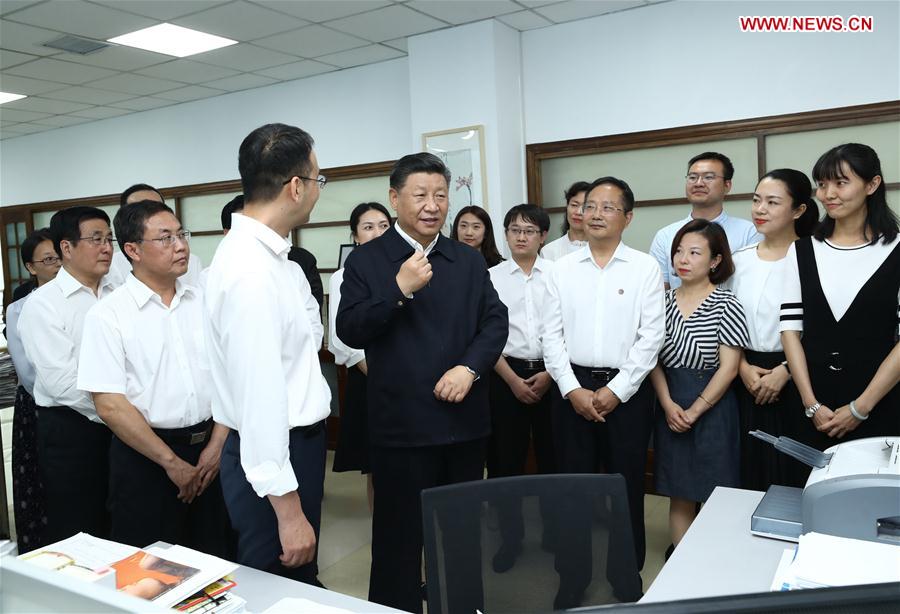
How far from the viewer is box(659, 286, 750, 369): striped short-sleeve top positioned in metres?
2.46

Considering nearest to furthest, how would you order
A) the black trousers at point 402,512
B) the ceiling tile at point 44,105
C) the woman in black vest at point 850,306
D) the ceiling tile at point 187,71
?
the black trousers at point 402,512 → the woman in black vest at point 850,306 → the ceiling tile at point 187,71 → the ceiling tile at point 44,105

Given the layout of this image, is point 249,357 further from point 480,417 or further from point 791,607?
point 791,607

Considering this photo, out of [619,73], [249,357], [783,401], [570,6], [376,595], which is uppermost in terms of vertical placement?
[570,6]

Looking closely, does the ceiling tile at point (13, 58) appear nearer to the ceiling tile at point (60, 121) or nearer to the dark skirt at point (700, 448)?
the ceiling tile at point (60, 121)

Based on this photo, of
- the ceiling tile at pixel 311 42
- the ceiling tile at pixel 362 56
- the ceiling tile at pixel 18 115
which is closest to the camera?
the ceiling tile at pixel 311 42

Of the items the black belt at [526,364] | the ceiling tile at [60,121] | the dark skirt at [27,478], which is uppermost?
the ceiling tile at [60,121]

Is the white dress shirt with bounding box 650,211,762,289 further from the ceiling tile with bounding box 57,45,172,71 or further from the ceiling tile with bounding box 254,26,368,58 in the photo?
the ceiling tile with bounding box 57,45,172,71

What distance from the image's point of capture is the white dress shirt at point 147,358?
1.98m

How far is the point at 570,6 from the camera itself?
3918 millimetres

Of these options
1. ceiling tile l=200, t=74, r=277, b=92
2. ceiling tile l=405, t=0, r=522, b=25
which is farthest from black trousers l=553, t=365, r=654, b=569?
ceiling tile l=200, t=74, r=277, b=92

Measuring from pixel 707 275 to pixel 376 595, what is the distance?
65.6 inches

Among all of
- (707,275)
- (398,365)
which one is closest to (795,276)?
(707,275)

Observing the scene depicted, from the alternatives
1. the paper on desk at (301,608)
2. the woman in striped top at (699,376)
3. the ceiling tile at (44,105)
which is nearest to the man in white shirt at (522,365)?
the woman in striped top at (699,376)

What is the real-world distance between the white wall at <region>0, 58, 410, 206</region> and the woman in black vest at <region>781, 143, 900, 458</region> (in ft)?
10.8
